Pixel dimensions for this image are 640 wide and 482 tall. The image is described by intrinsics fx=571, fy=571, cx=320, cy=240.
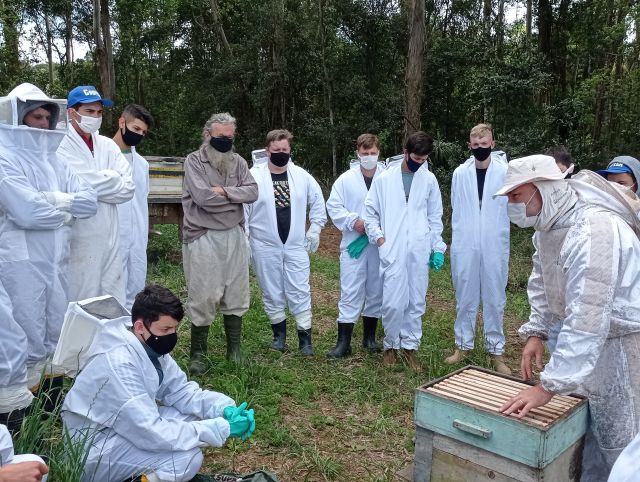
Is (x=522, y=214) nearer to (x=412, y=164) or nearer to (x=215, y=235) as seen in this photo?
(x=412, y=164)

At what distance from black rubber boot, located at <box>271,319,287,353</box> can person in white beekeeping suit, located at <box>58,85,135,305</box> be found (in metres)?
1.58

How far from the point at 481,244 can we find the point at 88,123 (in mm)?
3259

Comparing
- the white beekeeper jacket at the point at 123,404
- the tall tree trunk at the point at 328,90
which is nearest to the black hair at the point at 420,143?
the white beekeeper jacket at the point at 123,404

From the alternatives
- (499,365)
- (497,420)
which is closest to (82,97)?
(497,420)

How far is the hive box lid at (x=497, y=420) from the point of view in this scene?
2266 mm

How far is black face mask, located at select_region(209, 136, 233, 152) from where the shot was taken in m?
4.76

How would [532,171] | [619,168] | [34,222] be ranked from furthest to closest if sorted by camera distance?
[619,168], [34,222], [532,171]

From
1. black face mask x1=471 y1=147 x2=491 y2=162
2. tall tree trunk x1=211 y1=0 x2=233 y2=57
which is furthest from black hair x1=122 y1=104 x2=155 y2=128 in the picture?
tall tree trunk x1=211 y1=0 x2=233 y2=57

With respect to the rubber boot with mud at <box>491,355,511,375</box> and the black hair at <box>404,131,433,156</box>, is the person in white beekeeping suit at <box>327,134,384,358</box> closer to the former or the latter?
the black hair at <box>404,131,433,156</box>

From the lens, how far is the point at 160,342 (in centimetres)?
290

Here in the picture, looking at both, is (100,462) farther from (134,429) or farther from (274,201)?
(274,201)

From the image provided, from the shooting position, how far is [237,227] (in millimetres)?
4836

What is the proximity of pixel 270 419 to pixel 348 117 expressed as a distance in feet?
41.8

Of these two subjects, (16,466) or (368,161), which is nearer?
(16,466)
